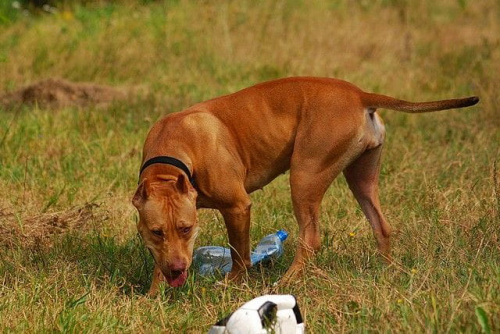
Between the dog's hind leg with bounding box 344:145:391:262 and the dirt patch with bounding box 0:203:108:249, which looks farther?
the dirt patch with bounding box 0:203:108:249

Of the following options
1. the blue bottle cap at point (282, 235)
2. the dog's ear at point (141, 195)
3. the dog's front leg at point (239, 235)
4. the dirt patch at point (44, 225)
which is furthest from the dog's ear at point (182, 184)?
the dirt patch at point (44, 225)

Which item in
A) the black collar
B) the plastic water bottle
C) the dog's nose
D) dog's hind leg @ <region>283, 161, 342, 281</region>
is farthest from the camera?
the plastic water bottle

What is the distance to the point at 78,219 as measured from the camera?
689 cm

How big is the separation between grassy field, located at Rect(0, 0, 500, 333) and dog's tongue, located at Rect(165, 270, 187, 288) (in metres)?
0.11

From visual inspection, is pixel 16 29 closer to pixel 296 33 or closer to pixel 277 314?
pixel 296 33

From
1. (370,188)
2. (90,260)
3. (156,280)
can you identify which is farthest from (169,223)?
(370,188)

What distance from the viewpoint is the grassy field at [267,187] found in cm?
506

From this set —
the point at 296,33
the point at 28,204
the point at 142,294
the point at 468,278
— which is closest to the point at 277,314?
the point at 468,278

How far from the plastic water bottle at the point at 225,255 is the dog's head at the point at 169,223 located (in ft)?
2.45

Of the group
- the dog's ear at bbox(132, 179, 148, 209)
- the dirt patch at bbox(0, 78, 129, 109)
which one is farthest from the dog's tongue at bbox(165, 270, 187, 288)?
the dirt patch at bbox(0, 78, 129, 109)

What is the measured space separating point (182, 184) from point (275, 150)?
39.9 inches

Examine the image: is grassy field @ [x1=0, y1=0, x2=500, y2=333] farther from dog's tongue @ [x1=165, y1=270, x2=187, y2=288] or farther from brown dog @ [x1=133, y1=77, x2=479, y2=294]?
brown dog @ [x1=133, y1=77, x2=479, y2=294]

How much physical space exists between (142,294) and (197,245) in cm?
84

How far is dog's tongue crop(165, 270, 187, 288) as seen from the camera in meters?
5.37
